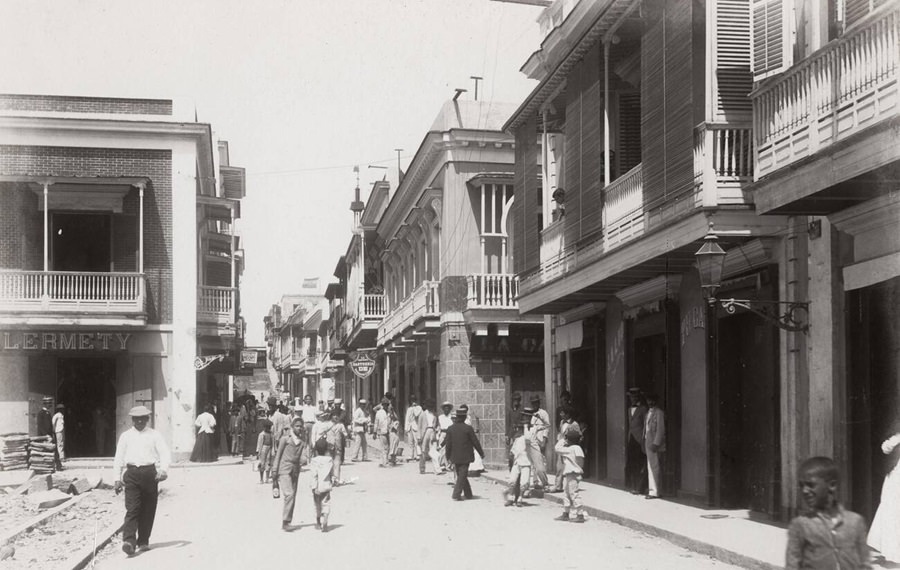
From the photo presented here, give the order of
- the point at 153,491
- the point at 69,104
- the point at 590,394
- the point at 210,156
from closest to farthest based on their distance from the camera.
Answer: the point at 153,491 → the point at 590,394 → the point at 69,104 → the point at 210,156

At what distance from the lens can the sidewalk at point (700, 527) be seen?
33.7 feet

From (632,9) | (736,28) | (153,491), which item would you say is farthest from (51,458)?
(736,28)

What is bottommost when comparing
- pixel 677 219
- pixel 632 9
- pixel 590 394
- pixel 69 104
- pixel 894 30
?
pixel 590 394

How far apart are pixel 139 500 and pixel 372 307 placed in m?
31.9

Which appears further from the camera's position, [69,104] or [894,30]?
[69,104]

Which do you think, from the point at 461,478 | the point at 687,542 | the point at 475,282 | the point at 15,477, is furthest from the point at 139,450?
the point at 475,282

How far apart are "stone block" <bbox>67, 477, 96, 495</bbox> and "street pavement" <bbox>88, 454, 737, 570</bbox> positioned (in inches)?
62.0

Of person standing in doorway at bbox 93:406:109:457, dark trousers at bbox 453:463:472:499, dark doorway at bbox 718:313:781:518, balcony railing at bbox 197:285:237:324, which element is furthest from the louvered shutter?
person standing in doorway at bbox 93:406:109:457

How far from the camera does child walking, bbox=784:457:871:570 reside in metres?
4.96

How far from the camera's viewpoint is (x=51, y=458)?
24.2 m

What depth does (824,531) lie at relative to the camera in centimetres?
500

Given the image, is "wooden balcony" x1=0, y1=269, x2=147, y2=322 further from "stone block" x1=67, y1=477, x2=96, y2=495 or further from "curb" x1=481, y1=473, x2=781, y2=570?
"curb" x1=481, y1=473, x2=781, y2=570

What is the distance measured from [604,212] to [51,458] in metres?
14.3

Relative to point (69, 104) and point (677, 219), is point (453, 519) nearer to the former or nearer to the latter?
point (677, 219)
